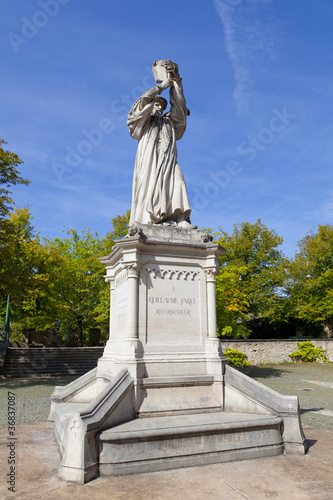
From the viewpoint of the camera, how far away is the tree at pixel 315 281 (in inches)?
1447

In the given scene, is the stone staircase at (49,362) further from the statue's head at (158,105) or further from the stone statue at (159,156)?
the statue's head at (158,105)

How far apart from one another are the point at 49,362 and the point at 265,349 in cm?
1661

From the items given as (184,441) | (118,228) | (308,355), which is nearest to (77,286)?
(118,228)

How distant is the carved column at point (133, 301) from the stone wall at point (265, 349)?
23.0 m

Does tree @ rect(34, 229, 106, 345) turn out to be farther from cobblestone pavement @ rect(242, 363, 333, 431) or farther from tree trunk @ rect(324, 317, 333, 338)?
tree trunk @ rect(324, 317, 333, 338)

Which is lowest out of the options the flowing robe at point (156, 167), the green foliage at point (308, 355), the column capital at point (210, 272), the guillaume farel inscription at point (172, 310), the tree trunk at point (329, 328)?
the green foliage at point (308, 355)

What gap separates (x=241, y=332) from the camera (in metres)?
23.6

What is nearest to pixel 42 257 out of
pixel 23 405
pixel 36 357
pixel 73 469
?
pixel 36 357

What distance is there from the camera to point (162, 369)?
6.23 meters

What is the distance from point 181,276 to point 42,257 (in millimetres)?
21210

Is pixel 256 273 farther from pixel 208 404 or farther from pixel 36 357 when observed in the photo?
pixel 208 404

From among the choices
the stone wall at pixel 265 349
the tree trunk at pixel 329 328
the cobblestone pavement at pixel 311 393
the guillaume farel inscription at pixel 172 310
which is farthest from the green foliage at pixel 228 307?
the tree trunk at pixel 329 328

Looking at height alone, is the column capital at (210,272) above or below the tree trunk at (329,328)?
above

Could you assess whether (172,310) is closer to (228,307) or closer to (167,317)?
(167,317)
